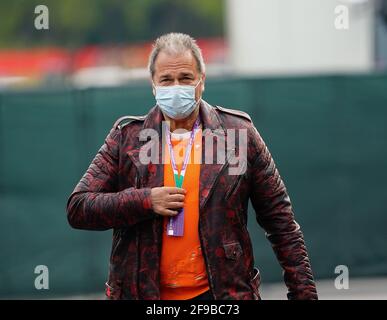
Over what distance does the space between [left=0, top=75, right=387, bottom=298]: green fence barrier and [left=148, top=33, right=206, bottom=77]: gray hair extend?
606 cm

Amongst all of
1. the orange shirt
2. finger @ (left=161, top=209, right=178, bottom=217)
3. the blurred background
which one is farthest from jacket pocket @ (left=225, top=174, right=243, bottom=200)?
the blurred background

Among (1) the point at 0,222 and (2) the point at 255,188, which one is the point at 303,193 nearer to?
(1) the point at 0,222

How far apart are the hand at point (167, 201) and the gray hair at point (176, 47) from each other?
552mm

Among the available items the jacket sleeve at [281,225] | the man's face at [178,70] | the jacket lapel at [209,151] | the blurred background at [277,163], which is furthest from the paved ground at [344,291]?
the man's face at [178,70]

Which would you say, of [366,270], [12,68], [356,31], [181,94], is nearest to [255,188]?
[181,94]

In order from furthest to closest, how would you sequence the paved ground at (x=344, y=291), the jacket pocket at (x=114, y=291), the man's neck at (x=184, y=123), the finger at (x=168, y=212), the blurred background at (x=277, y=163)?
the blurred background at (x=277, y=163) < the paved ground at (x=344, y=291) < the man's neck at (x=184, y=123) < the jacket pocket at (x=114, y=291) < the finger at (x=168, y=212)

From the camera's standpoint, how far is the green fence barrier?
33.8ft

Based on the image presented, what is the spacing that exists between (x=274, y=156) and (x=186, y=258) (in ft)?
21.7

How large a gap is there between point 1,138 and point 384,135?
4.04 m

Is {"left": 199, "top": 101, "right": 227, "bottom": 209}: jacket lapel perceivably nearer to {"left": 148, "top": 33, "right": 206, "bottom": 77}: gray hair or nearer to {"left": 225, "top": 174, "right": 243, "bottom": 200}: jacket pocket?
{"left": 225, "top": 174, "right": 243, "bottom": 200}: jacket pocket

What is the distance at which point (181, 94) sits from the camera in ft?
14.0

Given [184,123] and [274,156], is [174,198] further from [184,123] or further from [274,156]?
[274,156]

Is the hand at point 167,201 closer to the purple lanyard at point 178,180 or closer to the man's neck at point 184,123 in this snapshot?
the purple lanyard at point 178,180

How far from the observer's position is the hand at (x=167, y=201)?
13.7 feet
